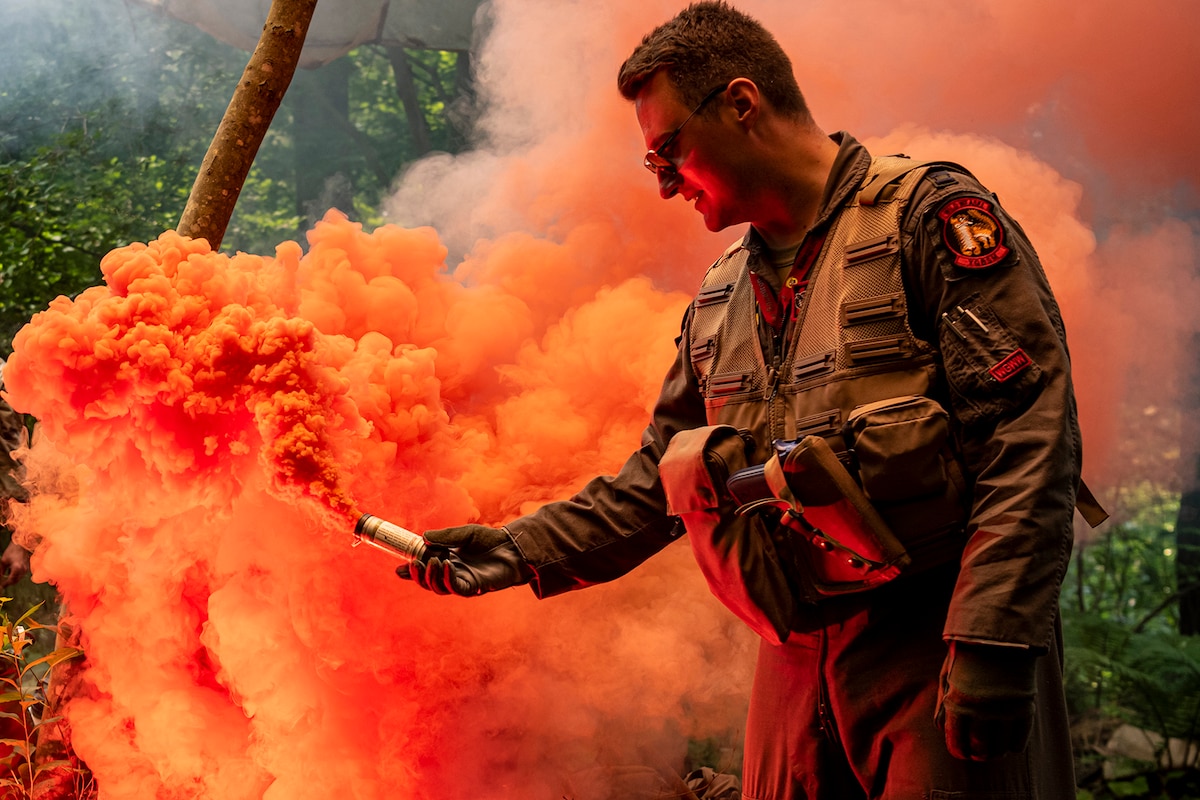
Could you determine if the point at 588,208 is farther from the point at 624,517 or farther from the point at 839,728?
the point at 839,728

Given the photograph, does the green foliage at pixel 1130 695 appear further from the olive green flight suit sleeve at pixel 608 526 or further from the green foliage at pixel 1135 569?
the olive green flight suit sleeve at pixel 608 526

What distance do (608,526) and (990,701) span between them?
1.08 m

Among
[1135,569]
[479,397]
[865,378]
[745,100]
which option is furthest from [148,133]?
[1135,569]

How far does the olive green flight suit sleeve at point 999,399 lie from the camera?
174 cm

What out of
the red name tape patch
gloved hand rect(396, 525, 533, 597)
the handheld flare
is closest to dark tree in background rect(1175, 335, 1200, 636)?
the red name tape patch

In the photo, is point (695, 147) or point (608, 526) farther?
point (608, 526)

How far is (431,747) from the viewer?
363 centimetres

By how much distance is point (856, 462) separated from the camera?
1.95m

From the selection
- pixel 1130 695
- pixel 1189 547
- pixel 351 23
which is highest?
pixel 351 23

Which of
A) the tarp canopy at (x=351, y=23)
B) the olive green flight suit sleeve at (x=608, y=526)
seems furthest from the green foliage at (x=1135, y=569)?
the tarp canopy at (x=351, y=23)

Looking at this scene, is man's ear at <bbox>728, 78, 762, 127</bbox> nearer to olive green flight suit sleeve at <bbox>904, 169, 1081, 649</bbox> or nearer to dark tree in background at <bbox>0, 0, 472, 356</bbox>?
olive green flight suit sleeve at <bbox>904, 169, 1081, 649</bbox>

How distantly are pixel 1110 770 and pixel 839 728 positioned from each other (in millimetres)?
5209

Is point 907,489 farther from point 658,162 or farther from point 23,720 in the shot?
point 23,720

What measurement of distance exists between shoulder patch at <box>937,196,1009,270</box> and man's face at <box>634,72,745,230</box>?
53cm
